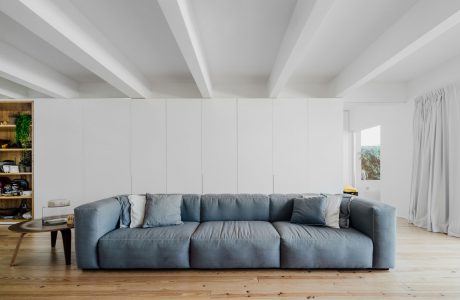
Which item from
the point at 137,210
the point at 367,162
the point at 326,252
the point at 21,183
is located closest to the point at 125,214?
the point at 137,210

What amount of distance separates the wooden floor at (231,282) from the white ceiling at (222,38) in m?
2.27

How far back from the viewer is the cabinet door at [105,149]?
4465 millimetres

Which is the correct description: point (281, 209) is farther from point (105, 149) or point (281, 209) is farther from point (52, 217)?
point (105, 149)

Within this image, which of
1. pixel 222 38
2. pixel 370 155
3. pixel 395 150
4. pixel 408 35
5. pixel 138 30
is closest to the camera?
pixel 408 35

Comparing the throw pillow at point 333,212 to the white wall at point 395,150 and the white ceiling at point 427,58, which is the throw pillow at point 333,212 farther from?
the white wall at point 395,150

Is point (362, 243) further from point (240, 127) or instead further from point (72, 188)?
point (72, 188)

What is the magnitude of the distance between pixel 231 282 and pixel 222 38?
2.70 m

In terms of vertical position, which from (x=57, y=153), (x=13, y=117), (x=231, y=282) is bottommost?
(x=231, y=282)

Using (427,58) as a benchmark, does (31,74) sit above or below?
below

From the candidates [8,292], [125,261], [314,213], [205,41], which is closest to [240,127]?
[205,41]

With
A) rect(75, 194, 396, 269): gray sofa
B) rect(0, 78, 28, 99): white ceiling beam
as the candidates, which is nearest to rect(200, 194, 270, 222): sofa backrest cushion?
rect(75, 194, 396, 269): gray sofa

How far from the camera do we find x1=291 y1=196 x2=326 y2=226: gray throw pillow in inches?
115

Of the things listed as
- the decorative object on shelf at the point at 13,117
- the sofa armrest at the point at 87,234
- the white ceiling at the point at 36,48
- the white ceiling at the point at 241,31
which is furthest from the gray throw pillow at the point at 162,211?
the decorative object on shelf at the point at 13,117

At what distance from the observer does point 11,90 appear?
446 centimetres
